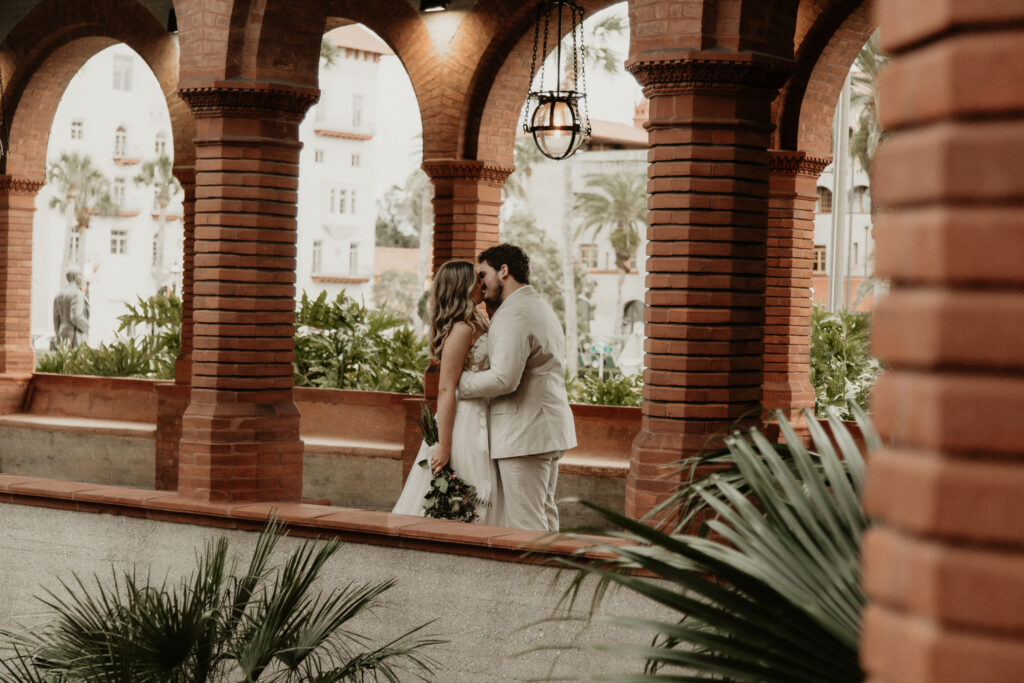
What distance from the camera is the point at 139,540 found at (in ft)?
23.6

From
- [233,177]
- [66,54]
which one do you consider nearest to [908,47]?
[233,177]

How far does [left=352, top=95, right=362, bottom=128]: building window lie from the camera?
7238 cm

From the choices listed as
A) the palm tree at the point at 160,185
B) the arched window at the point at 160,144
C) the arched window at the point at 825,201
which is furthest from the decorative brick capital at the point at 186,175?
the arched window at the point at 160,144

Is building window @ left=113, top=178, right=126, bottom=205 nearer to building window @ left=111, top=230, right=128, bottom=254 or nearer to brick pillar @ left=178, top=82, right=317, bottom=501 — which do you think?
building window @ left=111, top=230, right=128, bottom=254

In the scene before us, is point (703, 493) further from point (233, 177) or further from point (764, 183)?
point (233, 177)

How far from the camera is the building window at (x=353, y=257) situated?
237 ft

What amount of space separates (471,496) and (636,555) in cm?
395

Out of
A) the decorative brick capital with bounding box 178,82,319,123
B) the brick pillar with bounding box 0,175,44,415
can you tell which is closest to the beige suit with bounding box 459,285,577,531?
the decorative brick capital with bounding box 178,82,319,123

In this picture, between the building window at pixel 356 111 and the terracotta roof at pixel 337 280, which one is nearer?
the terracotta roof at pixel 337 280

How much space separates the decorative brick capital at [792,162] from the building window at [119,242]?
2308 inches

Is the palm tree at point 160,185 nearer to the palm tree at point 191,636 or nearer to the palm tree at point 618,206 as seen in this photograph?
the palm tree at point 618,206

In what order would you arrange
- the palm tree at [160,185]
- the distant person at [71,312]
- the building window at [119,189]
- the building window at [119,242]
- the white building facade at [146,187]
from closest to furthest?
the distant person at [71,312]
the palm tree at [160,185]
the white building facade at [146,187]
the building window at [119,189]
the building window at [119,242]

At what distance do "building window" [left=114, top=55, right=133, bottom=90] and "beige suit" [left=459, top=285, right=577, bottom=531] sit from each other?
64.6 metres

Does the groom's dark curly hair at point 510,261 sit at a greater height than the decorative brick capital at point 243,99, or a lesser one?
lesser
